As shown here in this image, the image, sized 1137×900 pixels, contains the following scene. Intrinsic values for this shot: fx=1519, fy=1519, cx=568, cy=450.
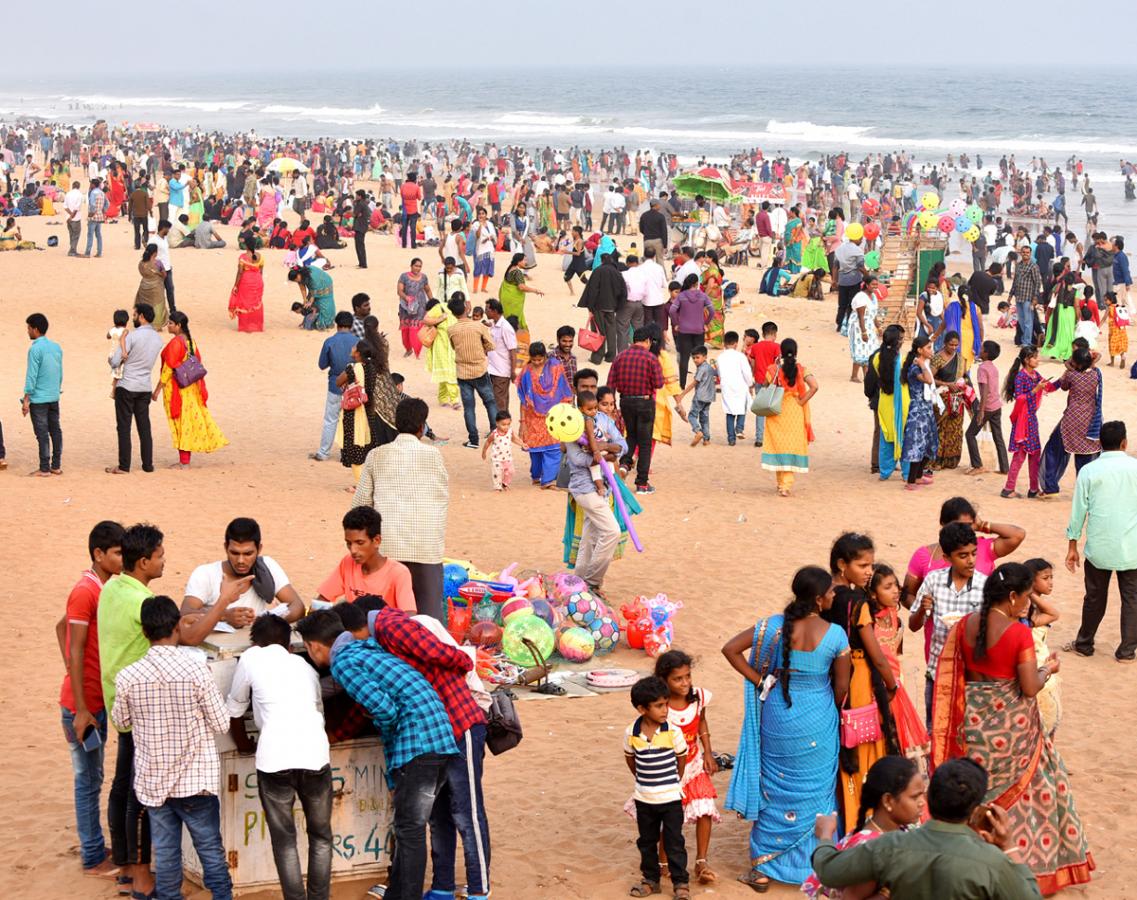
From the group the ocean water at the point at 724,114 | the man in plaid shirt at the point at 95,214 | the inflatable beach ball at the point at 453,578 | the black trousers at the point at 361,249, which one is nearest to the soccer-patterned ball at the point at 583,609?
the inflatable beach ball at the point at 453,578

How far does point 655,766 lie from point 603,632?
11.4 ft

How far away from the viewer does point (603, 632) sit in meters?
9.41

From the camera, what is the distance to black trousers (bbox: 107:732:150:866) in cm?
589

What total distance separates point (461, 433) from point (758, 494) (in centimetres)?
368

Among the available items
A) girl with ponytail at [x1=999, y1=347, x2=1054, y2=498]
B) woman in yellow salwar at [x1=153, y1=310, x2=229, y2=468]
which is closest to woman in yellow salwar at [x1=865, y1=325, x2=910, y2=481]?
girl with ponytail at [x1=999, y1=347, x2=1054, y2=498]

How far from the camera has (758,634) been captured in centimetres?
609

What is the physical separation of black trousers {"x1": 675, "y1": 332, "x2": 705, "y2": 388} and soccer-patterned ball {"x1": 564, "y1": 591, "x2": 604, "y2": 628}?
8.27 m

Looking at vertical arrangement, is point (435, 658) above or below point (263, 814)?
above

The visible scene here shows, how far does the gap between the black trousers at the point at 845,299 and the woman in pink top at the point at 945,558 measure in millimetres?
14756

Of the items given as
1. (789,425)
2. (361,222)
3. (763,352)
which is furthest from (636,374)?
(361,222)

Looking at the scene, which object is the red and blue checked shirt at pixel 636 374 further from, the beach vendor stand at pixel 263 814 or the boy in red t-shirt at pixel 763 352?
the beach vendor stand at pixel 263 814

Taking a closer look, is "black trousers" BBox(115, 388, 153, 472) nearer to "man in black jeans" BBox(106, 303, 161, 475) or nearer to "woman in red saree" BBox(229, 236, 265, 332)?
"man in black jeans" BBox(106, 303, 161, 475)

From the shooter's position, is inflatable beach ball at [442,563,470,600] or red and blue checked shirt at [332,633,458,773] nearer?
red and blue checked shirt at [332,633,458,773]

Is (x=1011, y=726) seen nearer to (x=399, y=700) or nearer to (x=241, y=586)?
(x=399, y=700)
